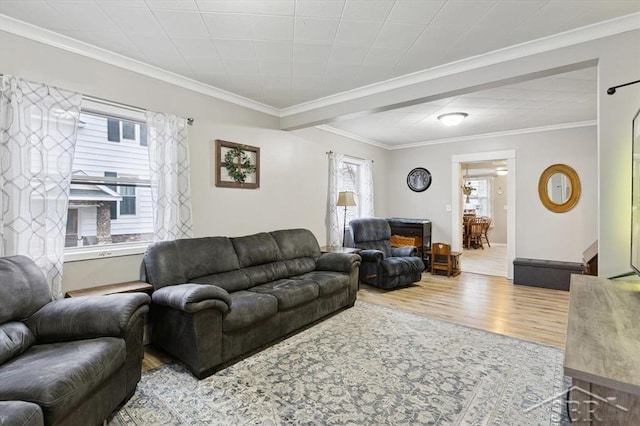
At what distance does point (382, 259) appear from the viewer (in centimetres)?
472

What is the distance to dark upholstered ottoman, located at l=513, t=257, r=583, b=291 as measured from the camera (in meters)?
4.70

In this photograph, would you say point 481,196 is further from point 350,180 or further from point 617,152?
point 617,152

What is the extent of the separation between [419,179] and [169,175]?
198 inches

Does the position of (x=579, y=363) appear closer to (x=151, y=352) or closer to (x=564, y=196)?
(x=151, y=352)

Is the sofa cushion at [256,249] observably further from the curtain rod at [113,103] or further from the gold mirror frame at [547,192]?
the gold mirror frame at [547,192]

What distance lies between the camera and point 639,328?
1268 millimetres

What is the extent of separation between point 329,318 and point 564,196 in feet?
14.6

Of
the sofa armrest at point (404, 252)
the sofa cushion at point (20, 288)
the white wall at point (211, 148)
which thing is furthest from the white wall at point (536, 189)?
the sofa cushion at point (20, 288)

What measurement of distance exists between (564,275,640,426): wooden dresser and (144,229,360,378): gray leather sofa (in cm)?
211

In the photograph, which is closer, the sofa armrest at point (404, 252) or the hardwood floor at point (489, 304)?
the hardwood floor at point (489, 304)

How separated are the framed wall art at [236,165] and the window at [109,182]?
76cm

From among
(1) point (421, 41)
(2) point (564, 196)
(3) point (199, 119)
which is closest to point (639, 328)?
(1) point (421, 41)

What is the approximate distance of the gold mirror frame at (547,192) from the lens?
4.93m

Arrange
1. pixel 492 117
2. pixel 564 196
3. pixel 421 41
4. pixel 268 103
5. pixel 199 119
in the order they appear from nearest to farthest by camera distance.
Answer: pixel 421 41
pixel 199 119
pixel 268 103
pixel 492 117
pixel 564 196
